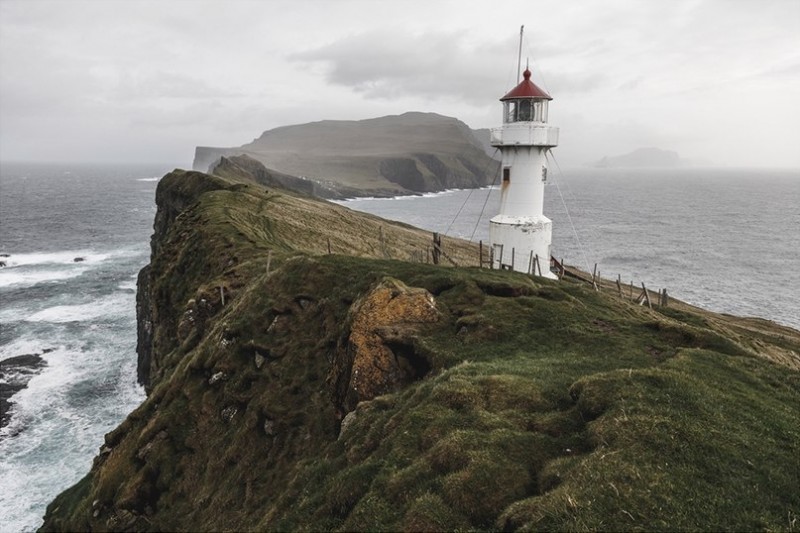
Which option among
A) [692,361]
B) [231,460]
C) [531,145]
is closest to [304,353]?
[231,460]

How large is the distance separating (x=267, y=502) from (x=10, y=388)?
1695 inches

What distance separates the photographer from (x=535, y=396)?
13.5 m

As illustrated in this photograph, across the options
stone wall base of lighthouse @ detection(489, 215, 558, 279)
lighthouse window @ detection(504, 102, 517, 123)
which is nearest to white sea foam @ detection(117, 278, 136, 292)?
stone wall base of lighthouse @ detection(489, 215, 558, 279)

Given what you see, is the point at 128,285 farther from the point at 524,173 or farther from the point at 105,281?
the point at 524,173

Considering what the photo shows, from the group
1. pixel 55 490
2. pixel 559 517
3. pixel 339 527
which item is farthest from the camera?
pixel 55 490

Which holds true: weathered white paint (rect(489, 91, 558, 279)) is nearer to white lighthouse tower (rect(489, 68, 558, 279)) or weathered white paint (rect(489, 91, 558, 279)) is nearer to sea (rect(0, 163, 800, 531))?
white lighthouse tower (rect(489, 68, 558, 279))

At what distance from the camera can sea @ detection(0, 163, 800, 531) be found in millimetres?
38078

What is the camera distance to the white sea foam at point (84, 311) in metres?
63.3

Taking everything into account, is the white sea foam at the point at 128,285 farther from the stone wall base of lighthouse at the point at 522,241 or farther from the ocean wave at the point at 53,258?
the stone wall base of lighthouse at the point at 522,241

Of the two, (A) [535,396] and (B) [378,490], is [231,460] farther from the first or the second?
(A) [535,396]

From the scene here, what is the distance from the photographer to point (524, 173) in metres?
35.3

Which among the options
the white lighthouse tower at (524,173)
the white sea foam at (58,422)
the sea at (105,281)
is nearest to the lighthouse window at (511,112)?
the white lighthouse tower at (524,173)

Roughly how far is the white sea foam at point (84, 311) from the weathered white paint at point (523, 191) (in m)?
53.2

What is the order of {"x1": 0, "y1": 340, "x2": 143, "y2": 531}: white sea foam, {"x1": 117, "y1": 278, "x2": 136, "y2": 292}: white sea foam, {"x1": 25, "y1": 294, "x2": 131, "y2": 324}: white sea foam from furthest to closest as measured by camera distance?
1. {"x1": 117, "y1": 278, "x2": 136, "y2": 292}: white sea foam
2. {"x1": 25, "y1": 294, "x2": 131, "y2": 324}: white sea foam
3. {"x1": 0, "y1": 340, "x2": 143, "y2": 531}: white sea foam
